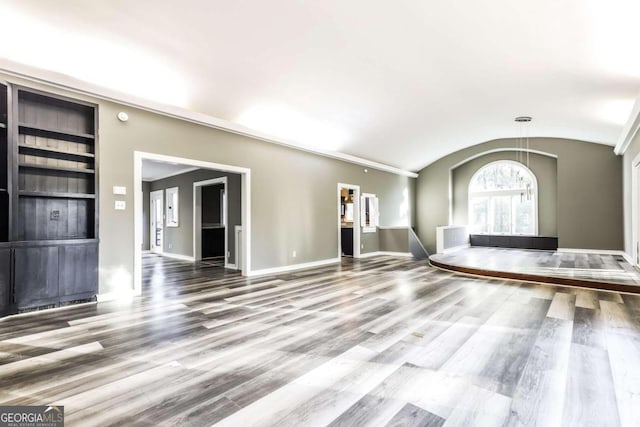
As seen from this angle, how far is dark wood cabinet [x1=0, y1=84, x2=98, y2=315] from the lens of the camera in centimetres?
352

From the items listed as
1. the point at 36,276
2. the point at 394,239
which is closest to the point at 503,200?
the point at 394,239

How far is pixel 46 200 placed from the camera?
394 cm

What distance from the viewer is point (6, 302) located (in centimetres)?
344

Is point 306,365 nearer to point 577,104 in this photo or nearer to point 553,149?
point 577,104

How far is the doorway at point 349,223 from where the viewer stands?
8.45 m

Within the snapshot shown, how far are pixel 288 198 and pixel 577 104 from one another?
19.5 ft

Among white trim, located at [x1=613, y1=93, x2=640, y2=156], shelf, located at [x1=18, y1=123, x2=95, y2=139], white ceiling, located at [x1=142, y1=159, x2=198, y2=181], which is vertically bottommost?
shelf, located at [x1=18, y1=123, x2=95, y2=139]

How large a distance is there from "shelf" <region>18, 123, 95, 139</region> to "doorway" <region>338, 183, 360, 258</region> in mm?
5368

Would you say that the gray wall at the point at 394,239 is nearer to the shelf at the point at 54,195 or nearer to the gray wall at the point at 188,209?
the gray wall at the point at 188,209

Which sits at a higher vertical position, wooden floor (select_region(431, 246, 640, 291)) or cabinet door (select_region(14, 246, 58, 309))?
cabinet door (select_region(14, 246, 58, 309))

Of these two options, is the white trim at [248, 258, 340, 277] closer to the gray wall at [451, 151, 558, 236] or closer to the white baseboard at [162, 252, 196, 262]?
the white baseboard at [162, 252, 196, 262]

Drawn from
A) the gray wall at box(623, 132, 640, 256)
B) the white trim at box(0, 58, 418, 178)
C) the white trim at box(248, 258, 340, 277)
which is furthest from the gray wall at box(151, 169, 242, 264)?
the gray wall at box(623, 132, 640, 256)

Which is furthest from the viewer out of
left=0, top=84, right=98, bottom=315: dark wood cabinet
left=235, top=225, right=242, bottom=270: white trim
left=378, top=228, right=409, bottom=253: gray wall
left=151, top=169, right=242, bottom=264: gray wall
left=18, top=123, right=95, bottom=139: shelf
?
left=378, top=228, right=409, bottom=253: gray wall

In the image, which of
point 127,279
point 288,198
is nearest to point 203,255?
point 288,198
